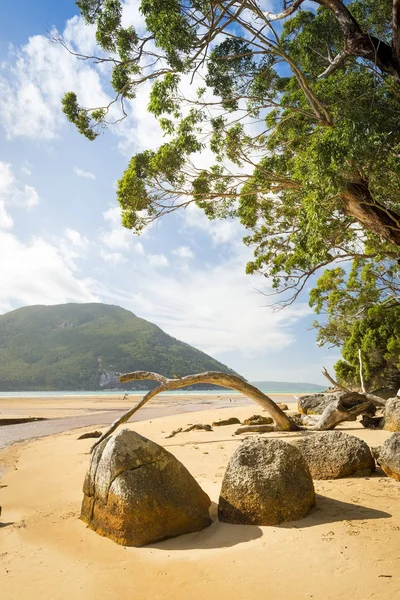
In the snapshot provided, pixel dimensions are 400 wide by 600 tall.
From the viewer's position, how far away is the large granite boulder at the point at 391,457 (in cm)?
577

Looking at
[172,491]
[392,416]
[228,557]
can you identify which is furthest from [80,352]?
[228,557]

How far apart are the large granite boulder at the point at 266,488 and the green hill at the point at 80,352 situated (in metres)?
116

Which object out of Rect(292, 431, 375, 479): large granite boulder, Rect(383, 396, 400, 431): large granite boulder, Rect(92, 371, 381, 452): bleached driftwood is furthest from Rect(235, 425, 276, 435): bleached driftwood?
Rect(292, 431, 375, 479): large granite boulder

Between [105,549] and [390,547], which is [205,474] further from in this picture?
[390,547]

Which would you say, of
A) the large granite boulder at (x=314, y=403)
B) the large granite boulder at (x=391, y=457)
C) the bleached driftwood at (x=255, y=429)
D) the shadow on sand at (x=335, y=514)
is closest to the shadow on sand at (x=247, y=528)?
the shadow on sand at (x=335, y=514)

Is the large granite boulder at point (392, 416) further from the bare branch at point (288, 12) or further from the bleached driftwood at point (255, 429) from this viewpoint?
the bare branch at point (288, 12)

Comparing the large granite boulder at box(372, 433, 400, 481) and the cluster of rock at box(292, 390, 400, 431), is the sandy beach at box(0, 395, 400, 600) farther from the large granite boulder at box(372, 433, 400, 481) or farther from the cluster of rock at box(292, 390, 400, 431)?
the cluster of rock at box(292, 390, 400, 431)

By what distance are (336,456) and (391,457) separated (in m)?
0.74

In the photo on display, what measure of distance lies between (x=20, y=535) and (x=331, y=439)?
169 inches

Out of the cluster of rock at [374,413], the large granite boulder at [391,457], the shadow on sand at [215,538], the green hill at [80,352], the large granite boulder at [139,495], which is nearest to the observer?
the shadow on sand at [215,538]

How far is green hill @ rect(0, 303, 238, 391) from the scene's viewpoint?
4727 inches

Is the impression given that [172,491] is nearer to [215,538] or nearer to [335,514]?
[215,538]

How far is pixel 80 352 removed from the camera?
142625mm

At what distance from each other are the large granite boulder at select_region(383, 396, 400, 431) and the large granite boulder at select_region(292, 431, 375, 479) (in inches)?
181
